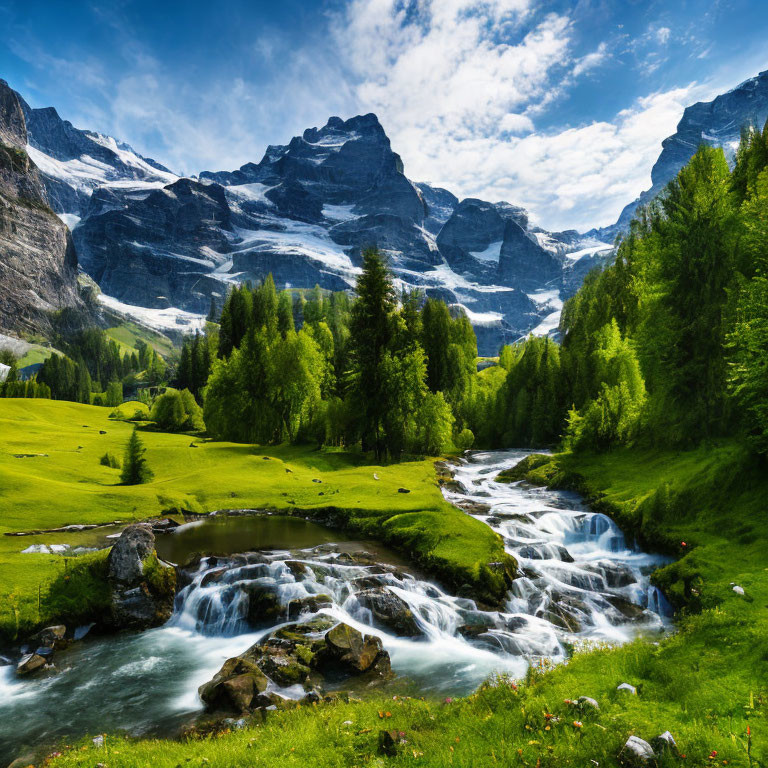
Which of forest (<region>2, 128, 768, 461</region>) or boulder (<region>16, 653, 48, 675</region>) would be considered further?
forest (<region>2, 128, 768, 461</region>)

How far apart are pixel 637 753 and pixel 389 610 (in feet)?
36.3

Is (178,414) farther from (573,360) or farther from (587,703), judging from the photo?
(587,703)

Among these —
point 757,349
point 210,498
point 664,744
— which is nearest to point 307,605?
point 664,744

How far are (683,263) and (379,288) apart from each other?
27830 millimetres

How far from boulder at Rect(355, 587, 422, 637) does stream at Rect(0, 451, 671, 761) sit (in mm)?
73

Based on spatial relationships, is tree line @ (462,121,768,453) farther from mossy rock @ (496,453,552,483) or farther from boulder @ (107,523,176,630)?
boulder @ (107,523,176,630)

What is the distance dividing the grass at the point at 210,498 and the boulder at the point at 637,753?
38.4 feet

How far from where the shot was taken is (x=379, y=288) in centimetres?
4741

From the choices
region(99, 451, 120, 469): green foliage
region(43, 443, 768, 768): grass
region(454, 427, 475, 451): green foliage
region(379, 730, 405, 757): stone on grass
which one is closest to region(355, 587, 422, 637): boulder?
region(43, 443, 768, 768): grass

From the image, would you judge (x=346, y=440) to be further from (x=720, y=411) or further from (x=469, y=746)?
(x=469, y=746)

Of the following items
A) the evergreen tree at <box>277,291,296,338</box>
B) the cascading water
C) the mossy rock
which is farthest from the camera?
the evergreen tree at <box>277,291,296,338</box>

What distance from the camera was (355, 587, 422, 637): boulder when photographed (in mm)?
15883

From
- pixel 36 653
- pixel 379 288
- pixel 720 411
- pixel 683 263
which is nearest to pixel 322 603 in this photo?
pixel 36 653

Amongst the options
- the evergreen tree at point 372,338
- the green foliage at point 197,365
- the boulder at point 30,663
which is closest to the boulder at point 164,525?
the boulder at point 30,663
